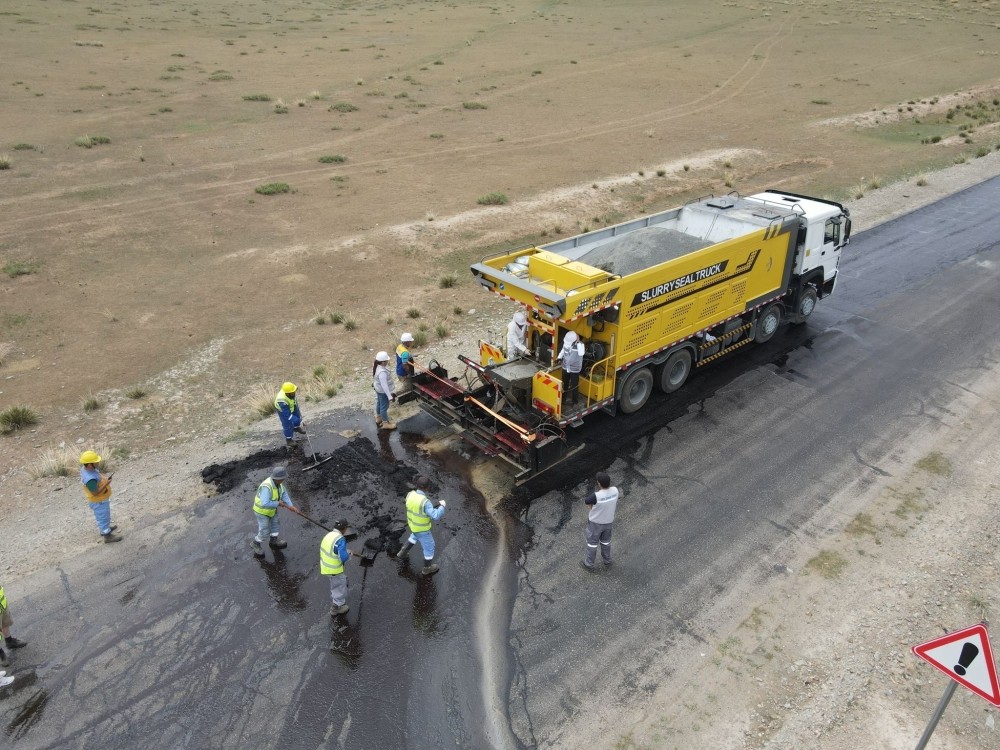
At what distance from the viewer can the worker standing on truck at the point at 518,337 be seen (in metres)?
12.0

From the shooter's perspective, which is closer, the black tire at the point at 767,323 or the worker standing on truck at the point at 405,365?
the worker standing on truck at the point at 405,365

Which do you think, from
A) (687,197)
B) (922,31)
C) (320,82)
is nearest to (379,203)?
(687,197)

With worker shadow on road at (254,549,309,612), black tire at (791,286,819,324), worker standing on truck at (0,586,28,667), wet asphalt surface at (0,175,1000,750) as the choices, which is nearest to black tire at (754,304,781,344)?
black tire at (791,286,819,324)

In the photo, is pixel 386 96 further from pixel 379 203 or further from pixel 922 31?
pixel 922 31

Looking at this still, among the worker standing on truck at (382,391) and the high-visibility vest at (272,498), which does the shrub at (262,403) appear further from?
the high-visibility vest at (272,498)

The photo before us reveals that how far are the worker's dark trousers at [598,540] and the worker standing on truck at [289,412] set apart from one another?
17.9 ft

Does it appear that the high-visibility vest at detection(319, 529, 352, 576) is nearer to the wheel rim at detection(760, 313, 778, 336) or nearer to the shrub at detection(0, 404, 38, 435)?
the shrub at detection(0, 404, 38, 435)

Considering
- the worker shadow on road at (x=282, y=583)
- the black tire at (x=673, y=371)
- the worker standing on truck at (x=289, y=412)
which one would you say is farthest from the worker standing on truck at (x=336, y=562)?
the black tire at (x=673, y=371)

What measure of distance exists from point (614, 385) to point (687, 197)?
16.1 metres

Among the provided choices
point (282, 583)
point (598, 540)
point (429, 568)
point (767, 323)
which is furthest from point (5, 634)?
point (767, 323)

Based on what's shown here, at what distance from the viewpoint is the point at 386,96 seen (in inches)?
1668

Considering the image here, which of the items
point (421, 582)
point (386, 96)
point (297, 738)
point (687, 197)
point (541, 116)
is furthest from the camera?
point (386, 96)

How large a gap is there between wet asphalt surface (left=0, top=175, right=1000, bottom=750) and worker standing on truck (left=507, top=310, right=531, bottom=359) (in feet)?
6.42

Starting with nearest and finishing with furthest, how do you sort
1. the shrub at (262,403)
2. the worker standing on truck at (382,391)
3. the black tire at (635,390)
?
1. the worker standing on truck at (382,391)
2. the black tire at (635,390)
3. the shrub at (262,403)
